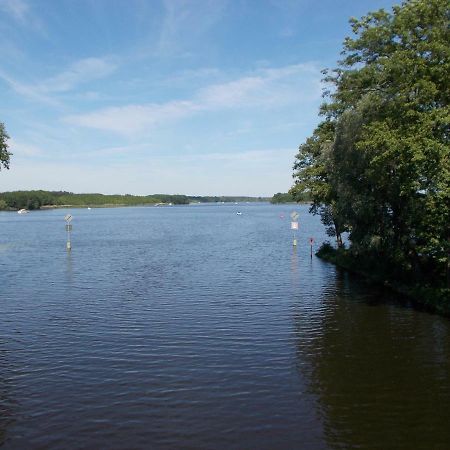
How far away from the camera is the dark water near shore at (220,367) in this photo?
12.7 metres

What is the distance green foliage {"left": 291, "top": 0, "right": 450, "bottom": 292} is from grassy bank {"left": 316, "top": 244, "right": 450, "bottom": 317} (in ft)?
2.76

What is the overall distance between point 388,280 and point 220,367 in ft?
64.8

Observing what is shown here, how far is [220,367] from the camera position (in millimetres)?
17656

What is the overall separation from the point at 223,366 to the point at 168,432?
5331 millimetres

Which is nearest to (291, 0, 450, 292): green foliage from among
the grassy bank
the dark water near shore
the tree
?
the grassy bank

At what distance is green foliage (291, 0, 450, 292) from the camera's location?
23.1m

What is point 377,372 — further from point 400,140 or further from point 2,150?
point 2,150

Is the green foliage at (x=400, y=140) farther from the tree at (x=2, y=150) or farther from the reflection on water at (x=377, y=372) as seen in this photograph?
the tree at (x=2, y=150)

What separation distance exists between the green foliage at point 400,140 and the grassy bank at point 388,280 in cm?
84

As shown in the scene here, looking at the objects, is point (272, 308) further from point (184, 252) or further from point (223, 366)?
point (184, 252)

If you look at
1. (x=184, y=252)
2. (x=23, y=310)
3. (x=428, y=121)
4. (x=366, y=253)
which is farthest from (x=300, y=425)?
(x=184, y=252)

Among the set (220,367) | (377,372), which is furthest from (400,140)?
(220,367)

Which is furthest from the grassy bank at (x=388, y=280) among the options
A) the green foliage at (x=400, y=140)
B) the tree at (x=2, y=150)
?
the tree at (x=2, y=150)

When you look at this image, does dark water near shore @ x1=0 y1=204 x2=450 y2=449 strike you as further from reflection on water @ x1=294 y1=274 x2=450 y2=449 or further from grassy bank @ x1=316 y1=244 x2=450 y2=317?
grassy bank @ x1=316 y1=244 x2=450 y2=317
